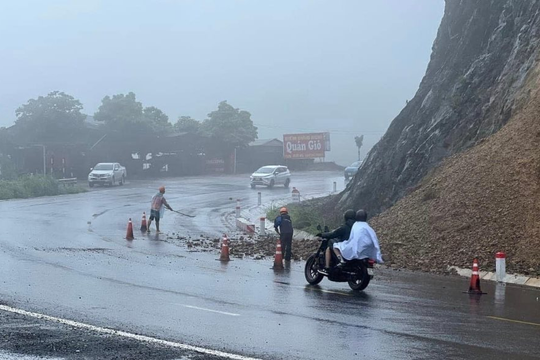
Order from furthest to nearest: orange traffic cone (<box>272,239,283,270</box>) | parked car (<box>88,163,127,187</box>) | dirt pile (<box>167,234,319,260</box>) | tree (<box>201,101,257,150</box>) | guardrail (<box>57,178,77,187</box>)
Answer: tree (<box>201,101,257,150</box>) < parked car (<box>88,163,127,187</box>) < guardrail (<box>57,178,77,187</box>) < dirt pile (<box>167,234,319,260</box>) < orange traffic cone (<box>272,239,283,270</box>)

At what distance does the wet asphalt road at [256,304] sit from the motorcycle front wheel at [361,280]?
163 millimetres

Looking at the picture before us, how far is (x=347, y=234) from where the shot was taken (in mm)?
15812

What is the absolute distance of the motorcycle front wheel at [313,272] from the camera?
15.8 m

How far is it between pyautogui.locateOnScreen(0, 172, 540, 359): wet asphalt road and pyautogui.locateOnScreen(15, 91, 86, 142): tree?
51.2m

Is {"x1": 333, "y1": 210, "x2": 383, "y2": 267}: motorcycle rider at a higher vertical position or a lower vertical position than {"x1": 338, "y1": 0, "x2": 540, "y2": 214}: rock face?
lower

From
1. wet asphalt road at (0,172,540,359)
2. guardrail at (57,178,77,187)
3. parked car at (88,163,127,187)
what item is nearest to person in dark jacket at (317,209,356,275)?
wet asphalt road at (0,172,540,359)

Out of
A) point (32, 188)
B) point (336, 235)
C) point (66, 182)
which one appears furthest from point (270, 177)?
point (336, 235)

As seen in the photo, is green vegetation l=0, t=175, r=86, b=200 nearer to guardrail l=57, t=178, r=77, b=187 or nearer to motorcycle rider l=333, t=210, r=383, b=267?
guardrail l=57, t=178, r=77, b=187

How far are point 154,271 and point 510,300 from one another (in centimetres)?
737

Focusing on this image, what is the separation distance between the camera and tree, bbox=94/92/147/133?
77.1 m

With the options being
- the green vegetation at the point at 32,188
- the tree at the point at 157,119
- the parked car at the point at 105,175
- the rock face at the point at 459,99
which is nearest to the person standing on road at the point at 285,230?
the rock face at the point at 459,99

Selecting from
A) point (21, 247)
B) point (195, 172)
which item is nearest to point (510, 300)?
point (21, 247)

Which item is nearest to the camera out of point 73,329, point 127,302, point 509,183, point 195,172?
point 73,329

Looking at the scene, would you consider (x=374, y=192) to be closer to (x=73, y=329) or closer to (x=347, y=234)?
(x=347, y=234)
